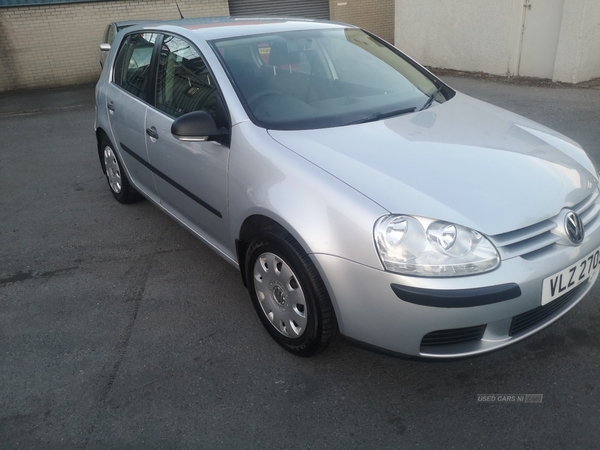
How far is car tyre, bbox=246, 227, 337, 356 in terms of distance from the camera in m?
2.50

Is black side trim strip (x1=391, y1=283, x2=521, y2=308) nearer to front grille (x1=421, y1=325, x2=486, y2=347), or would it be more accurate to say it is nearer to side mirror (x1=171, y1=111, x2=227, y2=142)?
front grille (x1=421, y1=325, x2=486, y2=347)

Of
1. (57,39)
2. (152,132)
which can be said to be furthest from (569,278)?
(57,39)

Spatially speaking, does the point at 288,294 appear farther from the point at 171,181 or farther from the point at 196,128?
the point at 171,181

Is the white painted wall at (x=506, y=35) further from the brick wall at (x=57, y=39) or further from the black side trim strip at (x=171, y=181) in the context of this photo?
the black side trim strip at (x=171, y=181)

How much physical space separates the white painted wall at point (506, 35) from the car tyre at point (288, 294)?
7.74 meters

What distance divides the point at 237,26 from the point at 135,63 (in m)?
1.07

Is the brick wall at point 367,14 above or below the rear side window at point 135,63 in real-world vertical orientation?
below

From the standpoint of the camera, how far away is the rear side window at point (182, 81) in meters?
3.26

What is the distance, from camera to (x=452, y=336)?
2309mm

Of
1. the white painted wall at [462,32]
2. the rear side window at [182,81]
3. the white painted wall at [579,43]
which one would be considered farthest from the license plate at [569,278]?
the white painted wall at [462,32]

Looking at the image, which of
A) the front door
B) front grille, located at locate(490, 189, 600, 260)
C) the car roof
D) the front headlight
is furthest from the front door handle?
front grille, located at locate(490, 189, 600, 260)

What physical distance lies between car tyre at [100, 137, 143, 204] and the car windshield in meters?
1.83

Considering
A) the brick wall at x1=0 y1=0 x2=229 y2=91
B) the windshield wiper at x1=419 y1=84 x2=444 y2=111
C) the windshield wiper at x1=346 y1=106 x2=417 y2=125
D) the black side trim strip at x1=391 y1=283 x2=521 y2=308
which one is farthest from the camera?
the brick wall at x1=0 y1=0 x2=229 y2=91

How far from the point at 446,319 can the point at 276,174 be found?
1.04m
